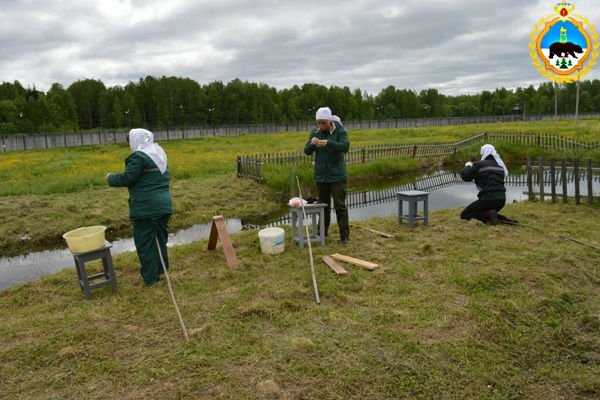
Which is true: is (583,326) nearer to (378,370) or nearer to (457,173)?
(378,370)

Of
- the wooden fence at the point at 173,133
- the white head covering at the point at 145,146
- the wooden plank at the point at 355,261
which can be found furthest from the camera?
the wooden fence at the point at 173,133

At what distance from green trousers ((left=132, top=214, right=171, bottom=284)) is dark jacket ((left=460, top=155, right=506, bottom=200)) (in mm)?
5558

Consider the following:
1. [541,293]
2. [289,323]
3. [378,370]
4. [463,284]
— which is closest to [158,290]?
[289,323]

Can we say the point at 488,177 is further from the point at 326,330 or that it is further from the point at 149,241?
the point at 149,241

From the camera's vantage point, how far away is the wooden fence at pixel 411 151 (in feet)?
57.3

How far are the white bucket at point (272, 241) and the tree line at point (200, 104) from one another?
62.1 metres

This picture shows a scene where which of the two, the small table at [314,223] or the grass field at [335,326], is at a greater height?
the small table at [314,223]

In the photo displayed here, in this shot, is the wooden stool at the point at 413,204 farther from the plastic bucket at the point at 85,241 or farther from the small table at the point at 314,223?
the plastic bucket at the point at 85,241

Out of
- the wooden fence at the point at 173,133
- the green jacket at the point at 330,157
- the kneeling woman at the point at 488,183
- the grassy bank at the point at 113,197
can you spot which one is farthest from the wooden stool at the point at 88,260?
the wooden fence at the point at 173,133

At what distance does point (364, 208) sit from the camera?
46.2ft

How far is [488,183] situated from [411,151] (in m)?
16.3

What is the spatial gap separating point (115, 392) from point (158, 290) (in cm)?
222

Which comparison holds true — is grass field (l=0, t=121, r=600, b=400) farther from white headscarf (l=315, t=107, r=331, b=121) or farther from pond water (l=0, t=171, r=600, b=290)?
pond water (l=0, t=171, r=600, b=290)

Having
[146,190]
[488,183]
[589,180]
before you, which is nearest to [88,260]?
[146,190]
